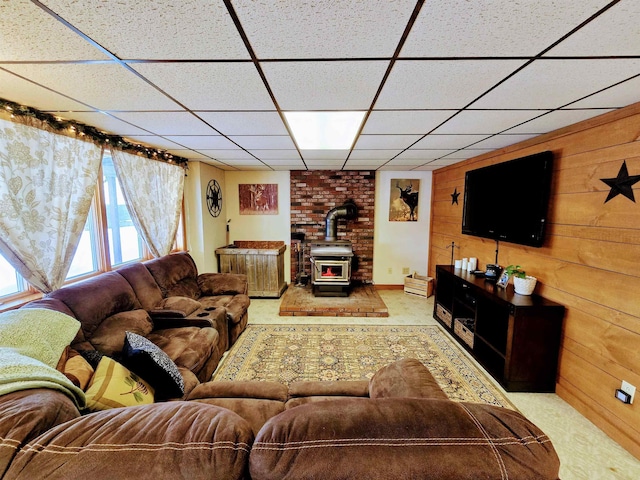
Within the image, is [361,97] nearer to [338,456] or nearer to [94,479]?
[338,456]

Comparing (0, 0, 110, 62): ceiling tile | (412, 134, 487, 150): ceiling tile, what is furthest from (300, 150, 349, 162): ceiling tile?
(0, 0, 110, 62): ceiling tile

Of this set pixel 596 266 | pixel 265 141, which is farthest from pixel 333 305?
pixel 596 266

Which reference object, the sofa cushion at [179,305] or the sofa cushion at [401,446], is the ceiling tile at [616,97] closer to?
the sofa cushion at [401,446]

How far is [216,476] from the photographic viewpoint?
2.08 feet

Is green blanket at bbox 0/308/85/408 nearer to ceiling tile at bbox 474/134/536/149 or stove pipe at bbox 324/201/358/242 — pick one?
ceiling tile at bbox 474/134/536/149

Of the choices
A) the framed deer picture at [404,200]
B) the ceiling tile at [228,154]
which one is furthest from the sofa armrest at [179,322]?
the framed deer picture at [404,200]

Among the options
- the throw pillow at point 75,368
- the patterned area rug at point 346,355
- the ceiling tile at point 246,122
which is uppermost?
the ceiling tile at point 246,122

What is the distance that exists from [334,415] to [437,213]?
4.59 meters

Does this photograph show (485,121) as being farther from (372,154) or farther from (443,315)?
(443,315)

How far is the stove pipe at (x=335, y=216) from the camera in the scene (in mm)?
4844

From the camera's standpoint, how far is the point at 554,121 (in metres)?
2.05

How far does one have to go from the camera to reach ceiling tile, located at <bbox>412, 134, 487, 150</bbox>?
2.55 meters

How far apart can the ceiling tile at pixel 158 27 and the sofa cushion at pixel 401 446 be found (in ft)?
4.37

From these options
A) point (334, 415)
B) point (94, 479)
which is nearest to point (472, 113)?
point (334, 415)
